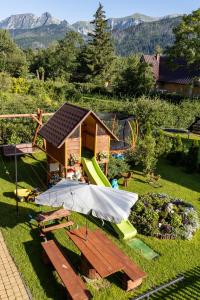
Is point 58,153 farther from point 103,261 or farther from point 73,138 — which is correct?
point 103,261

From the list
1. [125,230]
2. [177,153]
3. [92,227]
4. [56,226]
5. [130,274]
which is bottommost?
[92,227]

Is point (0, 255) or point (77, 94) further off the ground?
point (77, 94)

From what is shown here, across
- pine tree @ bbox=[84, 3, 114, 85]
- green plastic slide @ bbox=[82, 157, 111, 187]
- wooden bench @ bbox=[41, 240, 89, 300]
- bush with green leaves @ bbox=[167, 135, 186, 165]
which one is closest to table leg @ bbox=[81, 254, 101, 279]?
wooden bench @ bbox=[41, 240, 89, 300]

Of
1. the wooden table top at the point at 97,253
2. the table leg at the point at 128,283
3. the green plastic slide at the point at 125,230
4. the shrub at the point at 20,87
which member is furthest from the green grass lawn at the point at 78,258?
the shrub at the point at 20,87

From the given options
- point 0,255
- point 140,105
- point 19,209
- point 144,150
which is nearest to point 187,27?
point 140,105

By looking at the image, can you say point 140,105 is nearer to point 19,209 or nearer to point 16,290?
point 19,209

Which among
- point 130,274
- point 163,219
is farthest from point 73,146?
point 130,274

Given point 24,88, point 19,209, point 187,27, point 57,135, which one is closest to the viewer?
point 19,209

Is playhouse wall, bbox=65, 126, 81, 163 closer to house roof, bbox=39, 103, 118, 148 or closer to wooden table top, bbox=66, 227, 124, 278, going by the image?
house roof, bbox=39, 103, 118, 148
